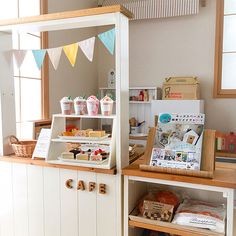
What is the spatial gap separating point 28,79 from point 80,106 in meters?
1.58

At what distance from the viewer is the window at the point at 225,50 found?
354 centimetres

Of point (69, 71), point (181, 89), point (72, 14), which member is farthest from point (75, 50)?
point (181, 89)

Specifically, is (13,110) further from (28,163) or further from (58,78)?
(58,78)

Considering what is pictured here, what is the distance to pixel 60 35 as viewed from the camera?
3.30 metres

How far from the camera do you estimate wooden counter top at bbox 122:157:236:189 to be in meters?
1.21

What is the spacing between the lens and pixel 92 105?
59.2 inches

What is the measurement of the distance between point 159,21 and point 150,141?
9.82 feet

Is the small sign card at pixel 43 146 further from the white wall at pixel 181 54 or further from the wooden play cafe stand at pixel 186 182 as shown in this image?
the white wall at pixel 181 54

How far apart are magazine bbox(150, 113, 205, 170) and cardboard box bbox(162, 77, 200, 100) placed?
216 cm

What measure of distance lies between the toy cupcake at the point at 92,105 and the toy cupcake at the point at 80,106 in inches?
1.9

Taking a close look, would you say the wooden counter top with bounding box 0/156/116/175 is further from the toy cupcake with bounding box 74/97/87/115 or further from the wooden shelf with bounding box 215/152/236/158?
the wooden shelf with bounding box 215/152/236/158

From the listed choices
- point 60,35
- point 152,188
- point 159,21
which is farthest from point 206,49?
point 152,188

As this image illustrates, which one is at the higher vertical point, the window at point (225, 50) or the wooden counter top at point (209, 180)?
the window at point (225, 50)

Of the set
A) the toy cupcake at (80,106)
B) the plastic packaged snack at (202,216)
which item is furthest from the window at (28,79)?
the plastic packaged snack at (202,216)
